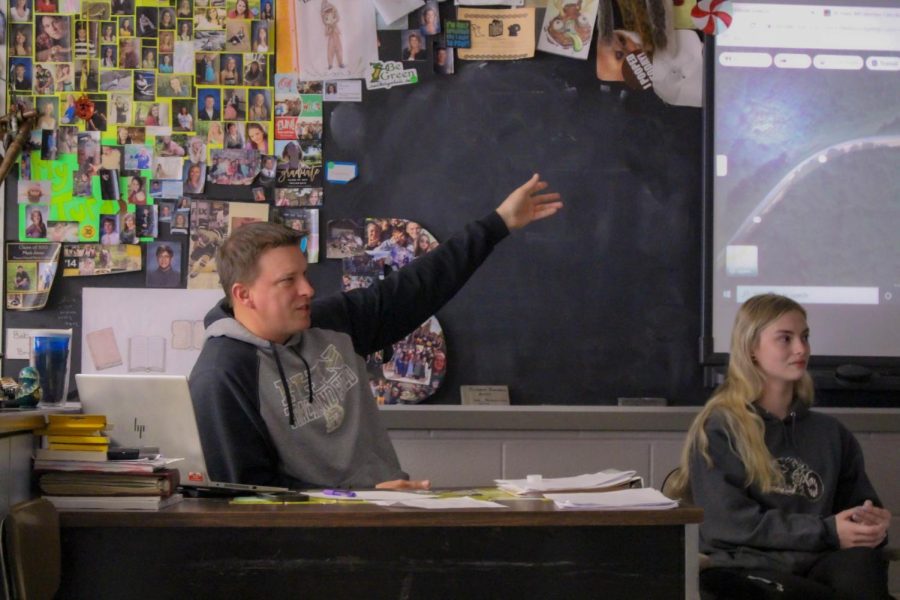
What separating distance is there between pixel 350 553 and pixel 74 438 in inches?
22.2

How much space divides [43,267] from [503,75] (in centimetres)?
151

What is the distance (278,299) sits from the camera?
8.50 feet

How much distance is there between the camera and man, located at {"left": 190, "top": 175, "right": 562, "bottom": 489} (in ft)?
8.09

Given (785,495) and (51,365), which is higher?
(51,365)

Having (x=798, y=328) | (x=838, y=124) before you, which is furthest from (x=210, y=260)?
(x=838, y=124)

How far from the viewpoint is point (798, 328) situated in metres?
2.86

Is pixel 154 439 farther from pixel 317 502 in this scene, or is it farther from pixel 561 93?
pixel 561 93

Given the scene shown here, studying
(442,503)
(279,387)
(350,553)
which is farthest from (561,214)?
(350,553)

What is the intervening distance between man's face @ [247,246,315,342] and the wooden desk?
641 millimetres

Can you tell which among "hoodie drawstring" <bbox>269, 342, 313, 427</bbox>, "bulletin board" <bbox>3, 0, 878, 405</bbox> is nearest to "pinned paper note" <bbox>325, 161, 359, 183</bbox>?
"bulletin board" <bbox>3, 0, 878, 405</bbox>

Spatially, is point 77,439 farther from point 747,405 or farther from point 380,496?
point 747,405

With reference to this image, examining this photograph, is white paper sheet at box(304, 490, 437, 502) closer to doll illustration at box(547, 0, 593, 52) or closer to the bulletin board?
the bulletin board

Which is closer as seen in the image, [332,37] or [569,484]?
[569,484]

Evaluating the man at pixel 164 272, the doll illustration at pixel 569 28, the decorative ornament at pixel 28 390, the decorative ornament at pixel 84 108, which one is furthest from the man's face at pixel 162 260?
the doll illustration at pixel 569 28
